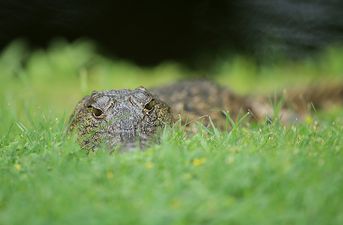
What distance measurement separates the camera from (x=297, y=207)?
3043 millimetres

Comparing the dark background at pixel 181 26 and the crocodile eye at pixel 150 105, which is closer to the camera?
the crocodile eye at pixel 150 105

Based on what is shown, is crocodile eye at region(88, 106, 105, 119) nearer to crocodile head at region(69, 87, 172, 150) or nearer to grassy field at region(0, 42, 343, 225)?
crocodile head at region(69, 87, 172, 150)

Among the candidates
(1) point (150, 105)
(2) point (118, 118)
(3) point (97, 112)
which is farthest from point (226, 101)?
(2) point (118, 118)

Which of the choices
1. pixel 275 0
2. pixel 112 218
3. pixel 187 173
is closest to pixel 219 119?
pixel 187 173

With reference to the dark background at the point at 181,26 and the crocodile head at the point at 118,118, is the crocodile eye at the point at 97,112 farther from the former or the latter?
the dark background at the point at 181,26

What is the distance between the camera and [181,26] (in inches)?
443

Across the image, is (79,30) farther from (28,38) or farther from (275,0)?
(275,0)

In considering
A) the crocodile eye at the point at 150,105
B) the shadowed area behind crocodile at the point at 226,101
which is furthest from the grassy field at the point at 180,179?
the shadowed area behind crocodile at the point at 226,101

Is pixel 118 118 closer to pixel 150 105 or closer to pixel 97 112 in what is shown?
pixel 97 112

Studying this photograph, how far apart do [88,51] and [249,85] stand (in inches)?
102

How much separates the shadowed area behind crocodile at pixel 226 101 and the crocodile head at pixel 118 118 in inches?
48.0

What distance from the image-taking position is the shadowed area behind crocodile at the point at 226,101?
21.9 feet

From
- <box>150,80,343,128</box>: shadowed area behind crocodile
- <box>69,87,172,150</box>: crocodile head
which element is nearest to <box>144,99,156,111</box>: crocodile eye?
<box>69,87,172,150</box>: crocodile head

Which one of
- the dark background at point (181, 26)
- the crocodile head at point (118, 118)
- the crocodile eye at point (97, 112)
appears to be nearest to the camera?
the crocodile head at point (118, 118)
